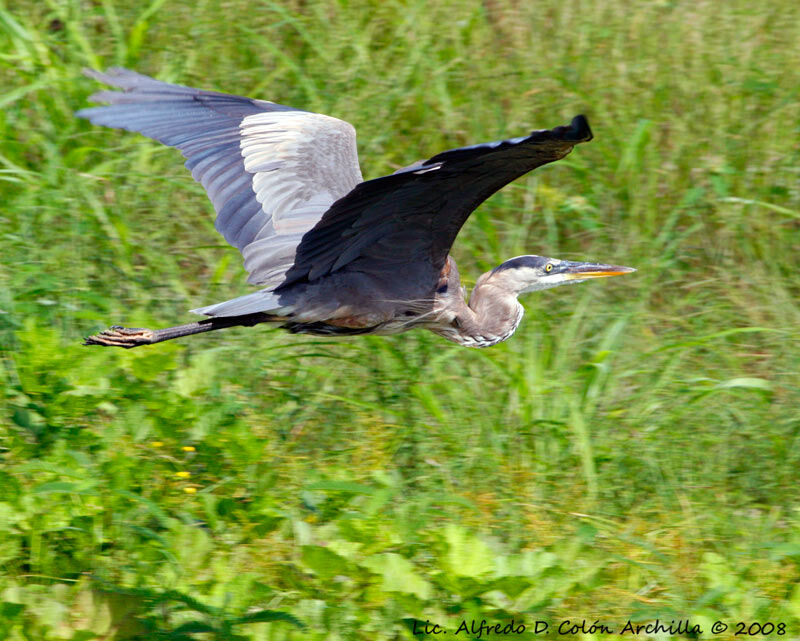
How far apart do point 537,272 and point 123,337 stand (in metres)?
1.74

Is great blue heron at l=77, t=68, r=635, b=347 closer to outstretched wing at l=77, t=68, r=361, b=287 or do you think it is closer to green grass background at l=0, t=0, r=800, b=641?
outstretched wing at l=77, t=68, r=361, b=287

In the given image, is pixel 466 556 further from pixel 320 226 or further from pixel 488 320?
pixel 488 320

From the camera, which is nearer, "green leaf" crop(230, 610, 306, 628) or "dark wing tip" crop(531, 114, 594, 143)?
"dark wing tip" crop(531, 114, 594, 143)

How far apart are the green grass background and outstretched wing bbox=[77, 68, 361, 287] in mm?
543

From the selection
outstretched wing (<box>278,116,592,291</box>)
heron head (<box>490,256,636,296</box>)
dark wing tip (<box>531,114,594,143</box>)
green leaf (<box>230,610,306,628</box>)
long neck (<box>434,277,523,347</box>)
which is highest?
dark wing tip (<box>531,114,594,143</box>)

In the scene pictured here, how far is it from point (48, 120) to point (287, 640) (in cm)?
343

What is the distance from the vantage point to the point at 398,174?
3.06m

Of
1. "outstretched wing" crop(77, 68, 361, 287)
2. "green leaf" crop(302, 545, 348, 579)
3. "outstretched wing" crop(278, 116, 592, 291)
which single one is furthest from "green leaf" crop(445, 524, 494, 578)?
"outstretched wing" crop(77, 68, 361, 287)

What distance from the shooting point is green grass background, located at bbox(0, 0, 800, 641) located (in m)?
3.38

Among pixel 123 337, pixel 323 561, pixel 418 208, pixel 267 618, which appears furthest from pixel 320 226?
pixel 267 618

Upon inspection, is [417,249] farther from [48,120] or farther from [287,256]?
[48,120]

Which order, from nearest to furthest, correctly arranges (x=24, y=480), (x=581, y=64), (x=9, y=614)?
(x=9, y=614), (x=24, y=480), (x=581, y=64)

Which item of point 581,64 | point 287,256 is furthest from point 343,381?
point 581,64

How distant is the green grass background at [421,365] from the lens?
11.1 feet
